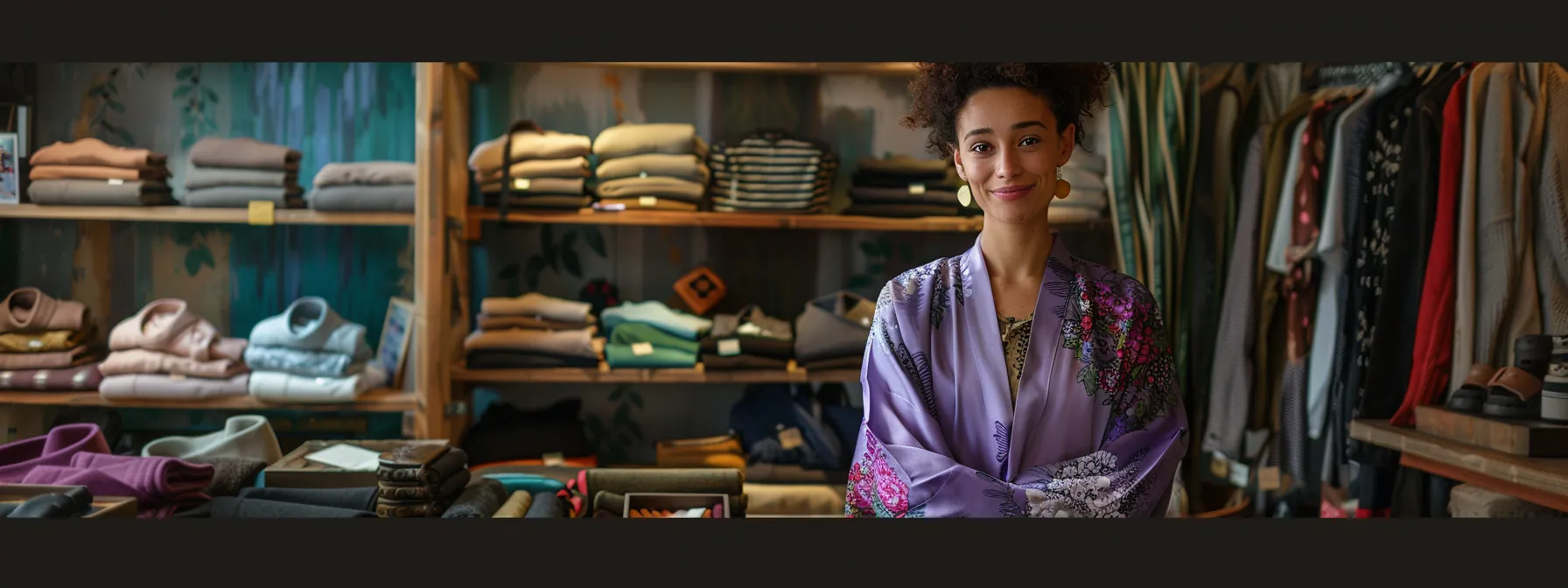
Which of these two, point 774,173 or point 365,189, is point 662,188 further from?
point 365,189

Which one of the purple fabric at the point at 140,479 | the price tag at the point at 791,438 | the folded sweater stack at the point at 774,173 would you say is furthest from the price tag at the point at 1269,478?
the purple fabric at the point at 140,479

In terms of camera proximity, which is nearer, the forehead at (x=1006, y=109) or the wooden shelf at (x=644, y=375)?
the forehead at (x=1006, y=109)

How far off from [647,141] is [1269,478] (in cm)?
200

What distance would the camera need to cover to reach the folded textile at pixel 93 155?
2756mm

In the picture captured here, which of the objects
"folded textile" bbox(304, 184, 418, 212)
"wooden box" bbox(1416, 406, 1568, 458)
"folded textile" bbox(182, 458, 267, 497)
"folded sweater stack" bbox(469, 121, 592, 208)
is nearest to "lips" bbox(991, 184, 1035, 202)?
"wooden box" bbox(1416, 406, 1568, 458)

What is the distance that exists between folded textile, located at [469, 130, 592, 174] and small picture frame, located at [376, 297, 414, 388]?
0.47m

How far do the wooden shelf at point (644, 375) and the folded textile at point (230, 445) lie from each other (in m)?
0.87

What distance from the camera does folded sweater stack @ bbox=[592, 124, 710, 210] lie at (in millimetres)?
3117

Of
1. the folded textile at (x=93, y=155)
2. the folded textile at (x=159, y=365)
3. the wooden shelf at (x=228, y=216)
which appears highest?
the folded textile at (x=93, y=155)

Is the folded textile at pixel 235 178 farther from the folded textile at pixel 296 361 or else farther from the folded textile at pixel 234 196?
the folded textile at pixel 296 361

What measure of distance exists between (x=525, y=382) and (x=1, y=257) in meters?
1.39

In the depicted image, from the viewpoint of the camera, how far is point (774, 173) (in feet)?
10.2

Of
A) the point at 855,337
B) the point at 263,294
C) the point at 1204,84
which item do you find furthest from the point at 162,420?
the point at 1204,84

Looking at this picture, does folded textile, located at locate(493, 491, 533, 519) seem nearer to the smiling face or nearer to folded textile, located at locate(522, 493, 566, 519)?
folded textile, located at locate(522, 493, 566, 519)
